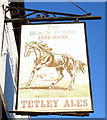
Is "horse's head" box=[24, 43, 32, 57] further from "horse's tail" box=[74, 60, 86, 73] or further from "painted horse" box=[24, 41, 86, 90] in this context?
"horse's tail" box=[74, 60, 86, 73]

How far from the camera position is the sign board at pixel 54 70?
5.96 m

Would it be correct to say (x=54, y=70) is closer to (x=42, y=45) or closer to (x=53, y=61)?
(x=53, y=61)

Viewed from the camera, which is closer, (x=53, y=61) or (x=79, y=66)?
(x=79, y=66)

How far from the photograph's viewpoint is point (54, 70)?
21.5 feet

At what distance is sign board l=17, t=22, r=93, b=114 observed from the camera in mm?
5965

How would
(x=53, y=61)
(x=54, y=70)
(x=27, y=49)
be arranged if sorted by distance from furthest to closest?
(x=27, y=49)
(x=53, y=61)
(x=54, y=70)

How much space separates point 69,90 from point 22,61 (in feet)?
4.26

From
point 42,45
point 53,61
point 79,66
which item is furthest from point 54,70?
point 42,45

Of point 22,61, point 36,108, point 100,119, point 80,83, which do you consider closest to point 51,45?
point 22,61

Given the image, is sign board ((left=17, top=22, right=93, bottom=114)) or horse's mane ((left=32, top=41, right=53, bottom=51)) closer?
sign board ((left=17, top=22, right=93, bottom=114))

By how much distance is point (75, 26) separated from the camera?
742 cm

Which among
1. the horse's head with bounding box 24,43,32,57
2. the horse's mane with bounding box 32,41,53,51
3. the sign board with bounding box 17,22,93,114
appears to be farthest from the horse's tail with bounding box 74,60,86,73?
the horse's head with bounding box 24,43,32,57

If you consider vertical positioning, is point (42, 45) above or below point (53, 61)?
above

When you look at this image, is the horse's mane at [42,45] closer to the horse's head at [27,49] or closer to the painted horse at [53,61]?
the painted horse at [53,61]
